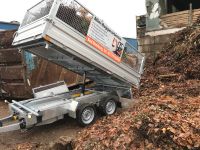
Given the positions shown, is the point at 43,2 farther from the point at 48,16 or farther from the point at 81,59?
the point at 81,59

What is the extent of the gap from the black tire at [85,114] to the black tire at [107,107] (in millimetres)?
270

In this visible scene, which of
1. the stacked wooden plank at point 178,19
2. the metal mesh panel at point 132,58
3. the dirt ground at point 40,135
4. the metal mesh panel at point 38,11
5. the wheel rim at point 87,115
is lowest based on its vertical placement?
the dirt ground at point 40,135

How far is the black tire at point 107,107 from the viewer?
7621mm

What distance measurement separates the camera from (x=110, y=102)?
25.8ft

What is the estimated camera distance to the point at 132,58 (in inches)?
308

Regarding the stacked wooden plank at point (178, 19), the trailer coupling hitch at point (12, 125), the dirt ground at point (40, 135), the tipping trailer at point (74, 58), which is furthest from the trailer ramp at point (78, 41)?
the stacked wooden plank at point (178, 19)

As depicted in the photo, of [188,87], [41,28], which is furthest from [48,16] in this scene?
[188,87]

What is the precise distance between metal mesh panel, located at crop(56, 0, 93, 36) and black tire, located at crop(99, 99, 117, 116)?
201cm

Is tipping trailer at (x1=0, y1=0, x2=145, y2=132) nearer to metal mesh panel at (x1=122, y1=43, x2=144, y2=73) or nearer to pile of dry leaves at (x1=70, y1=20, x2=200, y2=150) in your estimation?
metal mesh panel at (x1=122, y1=43, x2=144, y2=73)

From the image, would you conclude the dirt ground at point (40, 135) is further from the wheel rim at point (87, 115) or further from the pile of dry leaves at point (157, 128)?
the pile of dry leaves at point (157, 128)

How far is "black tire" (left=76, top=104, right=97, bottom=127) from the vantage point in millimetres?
7043

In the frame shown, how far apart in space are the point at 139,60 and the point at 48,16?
3.08m

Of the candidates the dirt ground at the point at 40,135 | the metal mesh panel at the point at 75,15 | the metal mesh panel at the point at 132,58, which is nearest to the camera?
the metal mesh panel at the point at 75,15

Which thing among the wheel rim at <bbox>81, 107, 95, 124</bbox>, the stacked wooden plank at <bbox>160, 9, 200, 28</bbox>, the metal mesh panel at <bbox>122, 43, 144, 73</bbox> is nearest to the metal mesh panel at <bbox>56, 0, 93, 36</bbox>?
the metal mesh panel at <bbox>122, 43, 144, 73</bbox>
